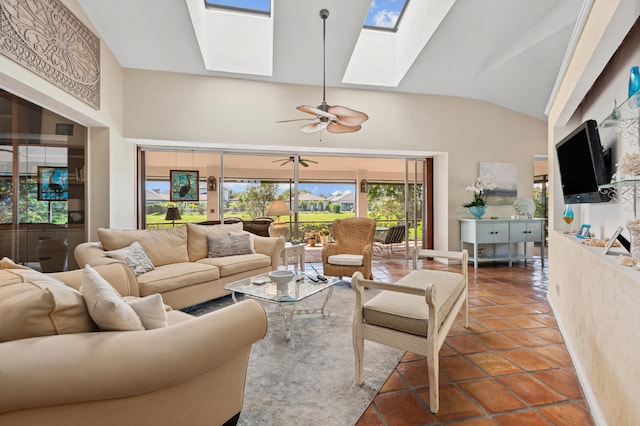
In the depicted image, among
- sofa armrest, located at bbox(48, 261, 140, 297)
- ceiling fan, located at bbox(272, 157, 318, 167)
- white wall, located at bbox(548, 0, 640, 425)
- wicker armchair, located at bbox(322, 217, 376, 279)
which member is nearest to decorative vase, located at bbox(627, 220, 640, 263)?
white wall, located at bbox(548, 0, 640, 425)

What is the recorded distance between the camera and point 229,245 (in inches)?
166

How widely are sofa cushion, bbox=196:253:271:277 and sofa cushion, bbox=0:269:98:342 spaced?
234 centimetres

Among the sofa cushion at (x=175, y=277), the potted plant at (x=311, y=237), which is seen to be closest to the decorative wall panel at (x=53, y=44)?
the sofa cushion at (x=175, y=277)

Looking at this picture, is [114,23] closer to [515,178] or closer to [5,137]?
[5,137]

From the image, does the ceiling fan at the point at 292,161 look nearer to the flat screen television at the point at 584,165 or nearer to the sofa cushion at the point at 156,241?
the sofa cushion at the point at 156,241

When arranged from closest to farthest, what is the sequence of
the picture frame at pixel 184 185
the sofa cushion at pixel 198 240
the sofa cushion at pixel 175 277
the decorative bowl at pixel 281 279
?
Result: the decorative bowl at pixel 281 279
the sofa cushion at pixel 175 277
the sofa cushion at pixel 198 240
the picture frame at pixel 184 185

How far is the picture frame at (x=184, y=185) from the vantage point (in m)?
5.67

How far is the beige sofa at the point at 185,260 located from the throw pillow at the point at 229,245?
0.07 metres

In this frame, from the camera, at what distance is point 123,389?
1140 mm

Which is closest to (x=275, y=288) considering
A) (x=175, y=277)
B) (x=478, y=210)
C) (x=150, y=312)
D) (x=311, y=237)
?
(x=175, y=277)

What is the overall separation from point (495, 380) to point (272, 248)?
2.98 metres

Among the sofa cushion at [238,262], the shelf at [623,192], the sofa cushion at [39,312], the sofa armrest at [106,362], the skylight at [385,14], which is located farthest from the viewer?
the skylight at [385,14]

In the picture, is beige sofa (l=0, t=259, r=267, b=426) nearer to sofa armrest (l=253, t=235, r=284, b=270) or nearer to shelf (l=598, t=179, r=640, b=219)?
shelf (l=598, t=179, r=640, b=219)

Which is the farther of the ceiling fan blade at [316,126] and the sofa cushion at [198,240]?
the sofa cushion at [198,240]
